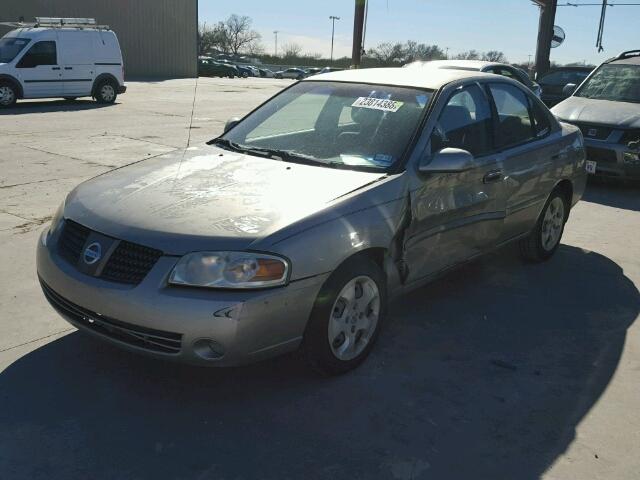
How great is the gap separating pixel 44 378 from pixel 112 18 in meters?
43.2

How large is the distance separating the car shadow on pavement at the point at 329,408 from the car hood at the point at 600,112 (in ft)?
17.9

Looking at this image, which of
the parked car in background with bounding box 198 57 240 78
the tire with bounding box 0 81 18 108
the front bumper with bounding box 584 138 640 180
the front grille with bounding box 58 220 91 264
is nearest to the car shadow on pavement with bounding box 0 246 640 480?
the front grille with bounding box 58 220 91 264

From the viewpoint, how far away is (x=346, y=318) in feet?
11.6

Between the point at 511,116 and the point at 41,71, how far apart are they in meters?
15.8

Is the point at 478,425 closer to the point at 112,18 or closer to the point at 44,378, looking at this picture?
the point at 44,378

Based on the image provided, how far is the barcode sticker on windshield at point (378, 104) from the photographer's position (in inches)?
167

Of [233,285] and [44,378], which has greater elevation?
[233,285]

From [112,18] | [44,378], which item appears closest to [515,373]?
[44,378]

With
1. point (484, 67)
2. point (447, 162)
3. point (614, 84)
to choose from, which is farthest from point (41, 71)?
point (447, 162)

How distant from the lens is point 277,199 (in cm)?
342

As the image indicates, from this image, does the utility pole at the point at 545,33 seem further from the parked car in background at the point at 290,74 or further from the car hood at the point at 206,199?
the parked car in background at the point at 290,74

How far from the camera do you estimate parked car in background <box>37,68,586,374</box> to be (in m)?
3.02

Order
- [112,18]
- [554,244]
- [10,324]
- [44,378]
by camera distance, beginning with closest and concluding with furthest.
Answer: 1. [44,378]
2. [10,324]
3. [554,244]
4. [112,18]

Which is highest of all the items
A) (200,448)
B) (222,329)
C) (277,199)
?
(277,199)
